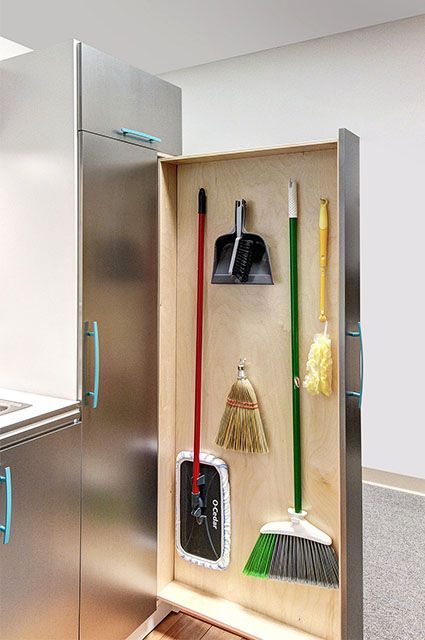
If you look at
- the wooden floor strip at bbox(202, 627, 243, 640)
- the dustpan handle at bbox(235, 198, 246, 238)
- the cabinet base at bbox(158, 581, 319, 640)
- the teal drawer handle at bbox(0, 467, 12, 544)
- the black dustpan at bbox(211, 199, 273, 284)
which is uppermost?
the dustpan handle at bbox(235, 198, 246, 238)

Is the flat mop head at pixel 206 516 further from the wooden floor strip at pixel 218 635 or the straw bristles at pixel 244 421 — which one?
the wooden floor strip at pixel 218 635

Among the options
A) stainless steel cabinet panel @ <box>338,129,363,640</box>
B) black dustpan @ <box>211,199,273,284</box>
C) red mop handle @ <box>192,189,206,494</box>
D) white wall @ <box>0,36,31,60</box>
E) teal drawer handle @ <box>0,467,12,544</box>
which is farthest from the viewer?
white wall @ <box>0,36,31,60</box>

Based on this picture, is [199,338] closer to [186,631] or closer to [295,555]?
[295,555]

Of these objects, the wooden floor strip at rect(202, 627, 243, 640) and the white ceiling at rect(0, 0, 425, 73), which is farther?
the white ceiling at rect(0, 0, 425, 73)

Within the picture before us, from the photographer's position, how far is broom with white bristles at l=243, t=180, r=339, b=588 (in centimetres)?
185

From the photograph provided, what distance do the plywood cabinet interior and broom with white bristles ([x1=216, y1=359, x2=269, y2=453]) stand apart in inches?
1.5

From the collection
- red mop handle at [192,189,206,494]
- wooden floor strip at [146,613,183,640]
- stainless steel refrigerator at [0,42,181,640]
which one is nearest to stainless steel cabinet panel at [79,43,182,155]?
stainless steel refrigerator at [0,42,181,640]

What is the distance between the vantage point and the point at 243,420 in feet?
6.52

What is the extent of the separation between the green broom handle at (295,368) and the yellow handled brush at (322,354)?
0.07 meters

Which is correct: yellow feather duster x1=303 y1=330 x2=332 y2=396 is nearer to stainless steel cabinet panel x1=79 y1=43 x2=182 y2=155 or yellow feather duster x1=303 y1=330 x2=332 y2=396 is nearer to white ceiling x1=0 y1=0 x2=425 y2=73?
stainless steel cabinet panel x1=79 y1=43 x2=182 y2=155

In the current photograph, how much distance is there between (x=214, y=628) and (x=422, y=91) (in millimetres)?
2959

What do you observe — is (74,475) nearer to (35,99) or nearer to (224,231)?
(224,231)

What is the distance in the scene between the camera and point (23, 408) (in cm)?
162

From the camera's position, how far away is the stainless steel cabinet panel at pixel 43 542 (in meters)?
1.50
